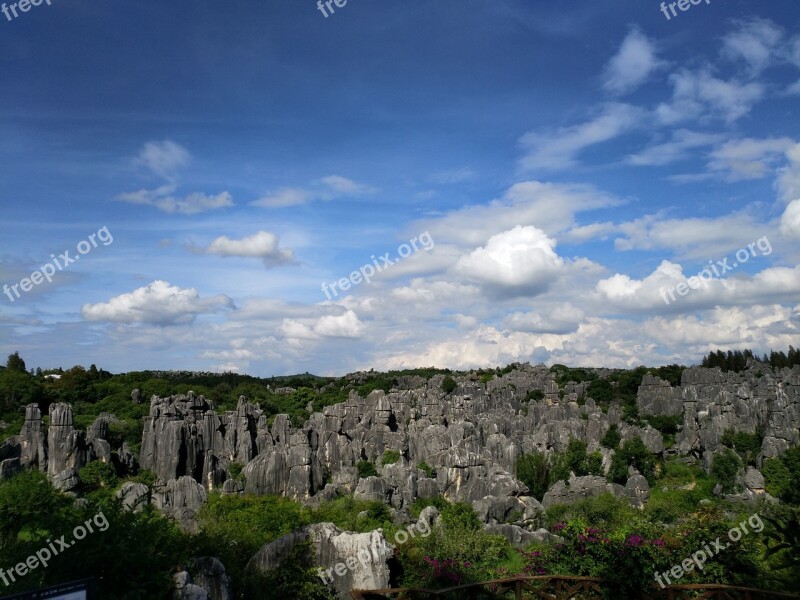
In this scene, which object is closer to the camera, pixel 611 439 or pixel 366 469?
pixel 366 469

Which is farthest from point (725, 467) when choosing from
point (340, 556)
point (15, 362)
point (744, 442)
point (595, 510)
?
point (15, 362)

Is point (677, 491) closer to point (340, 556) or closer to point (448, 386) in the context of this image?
point (340, 556)

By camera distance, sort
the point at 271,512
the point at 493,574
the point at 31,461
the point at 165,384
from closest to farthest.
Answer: the point at 493,574, the point at 271,512, the point at 31,461, the point at 165,384

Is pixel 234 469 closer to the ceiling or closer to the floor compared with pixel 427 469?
closer to the floor

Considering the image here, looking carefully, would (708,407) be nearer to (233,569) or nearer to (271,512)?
(271,512)

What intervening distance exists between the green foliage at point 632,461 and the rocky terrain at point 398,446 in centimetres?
163

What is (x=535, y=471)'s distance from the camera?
4681 centimetres

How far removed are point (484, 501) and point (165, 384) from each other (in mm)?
62393

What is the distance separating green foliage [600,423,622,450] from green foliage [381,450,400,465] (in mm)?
19149

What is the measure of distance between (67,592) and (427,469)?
39.8 meters

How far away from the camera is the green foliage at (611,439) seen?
5181 cm

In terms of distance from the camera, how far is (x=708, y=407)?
5931 cm

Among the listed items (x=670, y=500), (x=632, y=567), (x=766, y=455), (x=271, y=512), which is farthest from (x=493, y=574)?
(x=766, y=455)

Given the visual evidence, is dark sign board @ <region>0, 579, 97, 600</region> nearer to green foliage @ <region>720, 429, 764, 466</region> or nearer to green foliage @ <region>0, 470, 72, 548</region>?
green foliage @ <region>0, 470, 72, 548</region>
